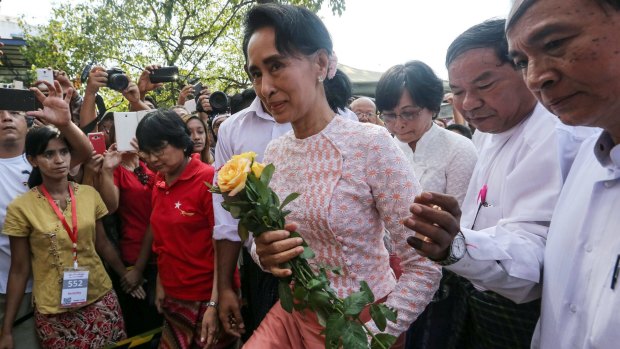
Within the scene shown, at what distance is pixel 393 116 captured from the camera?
9.55ft

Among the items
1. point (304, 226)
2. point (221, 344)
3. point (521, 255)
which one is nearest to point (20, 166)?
point (221, 344)

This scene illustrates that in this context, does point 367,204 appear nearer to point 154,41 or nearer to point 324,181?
point 324,181

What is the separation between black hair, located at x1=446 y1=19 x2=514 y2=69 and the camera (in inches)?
66.2

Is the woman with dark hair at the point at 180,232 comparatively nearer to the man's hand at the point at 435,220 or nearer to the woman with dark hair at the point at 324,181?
the woman with dark hair at the point at 324,181

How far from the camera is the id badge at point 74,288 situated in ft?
9.43

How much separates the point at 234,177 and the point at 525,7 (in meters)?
0.93

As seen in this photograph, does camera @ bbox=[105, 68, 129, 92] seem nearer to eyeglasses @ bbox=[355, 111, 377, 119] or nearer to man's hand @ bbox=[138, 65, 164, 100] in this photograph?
man's hand @ bbox=[138, 65, 164, 100]

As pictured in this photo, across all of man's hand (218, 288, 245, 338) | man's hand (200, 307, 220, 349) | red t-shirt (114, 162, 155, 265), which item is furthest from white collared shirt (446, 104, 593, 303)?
red t-shirt (114, 162, 155, 265)

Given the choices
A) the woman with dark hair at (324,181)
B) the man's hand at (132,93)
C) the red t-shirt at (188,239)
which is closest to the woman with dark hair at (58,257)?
the red t-shirt at (188,239)

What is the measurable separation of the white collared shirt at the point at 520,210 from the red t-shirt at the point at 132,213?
2.75 meters

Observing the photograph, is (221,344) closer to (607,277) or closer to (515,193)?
(515,193)

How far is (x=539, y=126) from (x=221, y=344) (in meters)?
2.23

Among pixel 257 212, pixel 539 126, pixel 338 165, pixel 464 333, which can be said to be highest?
pixel 539 126

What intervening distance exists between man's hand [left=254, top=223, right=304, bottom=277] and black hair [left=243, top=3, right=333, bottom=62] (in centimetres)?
71
